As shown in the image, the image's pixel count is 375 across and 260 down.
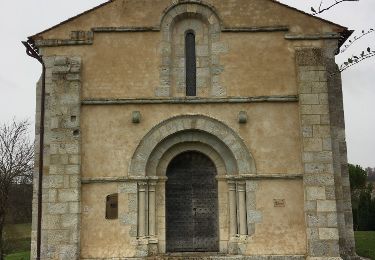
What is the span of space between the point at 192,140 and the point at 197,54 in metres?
2.29

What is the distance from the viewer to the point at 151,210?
1144 cm

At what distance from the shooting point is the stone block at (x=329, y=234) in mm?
10766

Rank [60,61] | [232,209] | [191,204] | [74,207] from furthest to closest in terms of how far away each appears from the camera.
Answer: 1. [60,61]
2. [191,204]
3. [232,209]
4. [74,207]

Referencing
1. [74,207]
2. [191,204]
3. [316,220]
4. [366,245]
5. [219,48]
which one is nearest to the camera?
[316,220]

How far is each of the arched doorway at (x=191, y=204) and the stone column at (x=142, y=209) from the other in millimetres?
675

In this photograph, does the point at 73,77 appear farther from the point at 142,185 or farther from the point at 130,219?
the point at 130,219

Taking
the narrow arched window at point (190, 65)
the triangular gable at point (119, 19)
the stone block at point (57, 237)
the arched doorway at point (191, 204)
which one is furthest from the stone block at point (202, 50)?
the stone block at point (57, 237)

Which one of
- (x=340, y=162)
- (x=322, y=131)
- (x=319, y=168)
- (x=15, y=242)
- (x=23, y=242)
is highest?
(x=322, y=131)

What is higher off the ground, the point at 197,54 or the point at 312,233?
the point at 197,54

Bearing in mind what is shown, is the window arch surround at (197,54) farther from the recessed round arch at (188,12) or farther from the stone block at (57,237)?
the stone block at (57,237)

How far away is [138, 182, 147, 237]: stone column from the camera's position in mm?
11227

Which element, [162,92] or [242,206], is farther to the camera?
[162,92]

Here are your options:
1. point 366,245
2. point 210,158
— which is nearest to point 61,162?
point 210,158

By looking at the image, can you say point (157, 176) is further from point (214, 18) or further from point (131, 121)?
point (214, 18)
